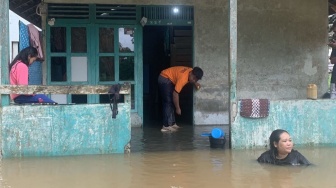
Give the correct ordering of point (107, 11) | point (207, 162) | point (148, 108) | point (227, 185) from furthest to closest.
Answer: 1. point (148, 108)
2. point (107, 11)
3. point (207, 162)
4. point (227, 185)

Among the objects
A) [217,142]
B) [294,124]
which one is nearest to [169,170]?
[217,142]

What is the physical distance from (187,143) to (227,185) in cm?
313

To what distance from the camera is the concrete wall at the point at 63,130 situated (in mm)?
7066

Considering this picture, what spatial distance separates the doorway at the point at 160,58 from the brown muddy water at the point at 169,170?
217 inches

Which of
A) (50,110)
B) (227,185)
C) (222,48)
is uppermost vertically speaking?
(222,48)

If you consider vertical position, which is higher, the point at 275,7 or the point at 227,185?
the point at 275,7

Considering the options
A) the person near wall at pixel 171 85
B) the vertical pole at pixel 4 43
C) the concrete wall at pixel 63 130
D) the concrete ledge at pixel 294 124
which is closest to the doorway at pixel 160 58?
the person near wall at pixel 171 85

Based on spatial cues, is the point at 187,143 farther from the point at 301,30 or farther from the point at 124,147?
the point at 301,30

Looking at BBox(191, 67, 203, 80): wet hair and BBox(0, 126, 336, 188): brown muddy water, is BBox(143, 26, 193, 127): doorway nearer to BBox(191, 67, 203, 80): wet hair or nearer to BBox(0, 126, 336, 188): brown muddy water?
BBox(191, 67, 203, 80): wet hair

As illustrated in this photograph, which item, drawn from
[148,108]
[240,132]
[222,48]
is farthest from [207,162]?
[148,108]

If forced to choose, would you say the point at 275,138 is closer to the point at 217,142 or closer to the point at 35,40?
the point at 217,142

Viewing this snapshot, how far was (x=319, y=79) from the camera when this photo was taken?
1177 centimetres

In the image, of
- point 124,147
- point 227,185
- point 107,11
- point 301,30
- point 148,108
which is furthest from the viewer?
point 148,108

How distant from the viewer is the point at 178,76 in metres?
9.82
